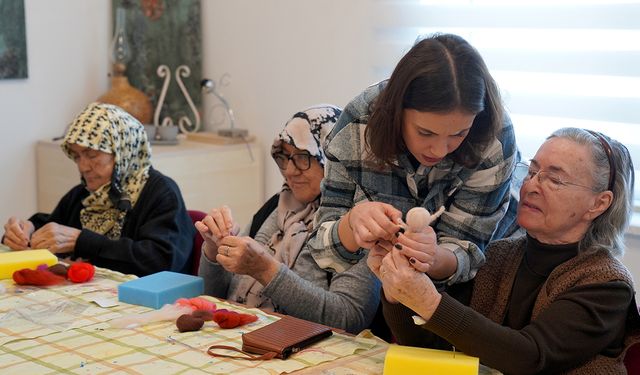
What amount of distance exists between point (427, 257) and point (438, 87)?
35cm

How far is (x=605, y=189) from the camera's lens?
188cm

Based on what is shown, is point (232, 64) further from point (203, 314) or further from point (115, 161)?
point (203, 314)

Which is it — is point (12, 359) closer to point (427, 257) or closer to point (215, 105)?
point (427, 257)

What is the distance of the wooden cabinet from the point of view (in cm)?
389

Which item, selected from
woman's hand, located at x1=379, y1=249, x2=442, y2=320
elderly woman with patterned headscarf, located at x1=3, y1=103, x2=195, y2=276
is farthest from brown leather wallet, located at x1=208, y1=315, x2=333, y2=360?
elderly woman with patterned headscarf, located at x1=3, y1=103, x2=195, y2=276

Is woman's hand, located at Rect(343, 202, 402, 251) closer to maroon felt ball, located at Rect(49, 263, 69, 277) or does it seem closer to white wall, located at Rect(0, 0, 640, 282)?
maroon felt ball, located at Rect(49, 263, 69, 277)

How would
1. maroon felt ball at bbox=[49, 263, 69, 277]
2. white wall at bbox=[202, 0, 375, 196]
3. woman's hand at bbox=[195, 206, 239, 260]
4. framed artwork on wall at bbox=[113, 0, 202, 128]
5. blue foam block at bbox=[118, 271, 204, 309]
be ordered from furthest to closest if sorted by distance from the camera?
framed artwork on wall at bbox=[113, 0, 202, 128]
white wall at bbox=[202, 0, 375, 196]
maroon felt ball at bbox=[49, 263, 69, 277]
woman's hand at bbox=[195, 206, 239, 260]
blue foam block at bbox=[118, 271, 204, 309]

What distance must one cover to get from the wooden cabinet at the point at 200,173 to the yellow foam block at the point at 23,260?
1.30m

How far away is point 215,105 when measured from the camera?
4469 millimetres

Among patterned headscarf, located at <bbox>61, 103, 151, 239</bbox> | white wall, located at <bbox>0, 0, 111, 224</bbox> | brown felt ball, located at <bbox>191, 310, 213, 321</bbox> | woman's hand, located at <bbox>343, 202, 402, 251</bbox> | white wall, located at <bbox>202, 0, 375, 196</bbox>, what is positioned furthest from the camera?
white wall, located at <bbox>0, 0, 111, 224</bbox>

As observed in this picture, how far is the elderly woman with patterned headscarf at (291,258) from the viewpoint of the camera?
2.18 meters

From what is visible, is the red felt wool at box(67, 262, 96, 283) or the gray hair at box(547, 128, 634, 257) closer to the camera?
the gray hair at box(547, 128, 634, 257)

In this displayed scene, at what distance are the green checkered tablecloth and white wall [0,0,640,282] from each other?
1.98 metres

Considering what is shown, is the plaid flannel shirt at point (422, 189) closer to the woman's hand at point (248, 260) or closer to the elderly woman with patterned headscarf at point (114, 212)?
the woman's hand at point (248, 260)
